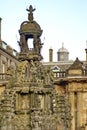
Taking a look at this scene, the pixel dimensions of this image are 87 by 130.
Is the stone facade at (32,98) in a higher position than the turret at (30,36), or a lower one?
lower

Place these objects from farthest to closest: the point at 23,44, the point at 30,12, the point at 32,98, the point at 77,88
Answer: the point at 77,88
the point at 30,12
the point at 23,44
the point at 32,98

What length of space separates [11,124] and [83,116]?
96.8 feet

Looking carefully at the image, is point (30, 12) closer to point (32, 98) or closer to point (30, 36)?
point (30, 36)

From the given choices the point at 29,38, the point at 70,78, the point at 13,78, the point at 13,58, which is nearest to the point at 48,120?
the point at 13,78

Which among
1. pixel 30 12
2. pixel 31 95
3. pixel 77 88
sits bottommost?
pixel 31 95

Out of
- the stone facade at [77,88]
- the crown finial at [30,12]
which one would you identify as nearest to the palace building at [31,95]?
the crown finial at [30,12]

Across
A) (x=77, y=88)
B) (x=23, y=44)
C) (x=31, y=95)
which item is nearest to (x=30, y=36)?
(x=23, y=44)

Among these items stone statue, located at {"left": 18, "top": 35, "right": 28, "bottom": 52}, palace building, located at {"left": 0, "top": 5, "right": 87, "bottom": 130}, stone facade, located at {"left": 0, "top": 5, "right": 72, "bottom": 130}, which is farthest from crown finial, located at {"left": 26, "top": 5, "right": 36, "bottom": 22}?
stone statue, located at {"left": 18, "top": 35, "right": 28, "bottom": 52}

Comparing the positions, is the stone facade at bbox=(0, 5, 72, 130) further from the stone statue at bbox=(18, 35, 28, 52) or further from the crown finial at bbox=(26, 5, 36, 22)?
the crown finial at bbox=(26, 5, 36, 22)

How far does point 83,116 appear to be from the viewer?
54.5 m

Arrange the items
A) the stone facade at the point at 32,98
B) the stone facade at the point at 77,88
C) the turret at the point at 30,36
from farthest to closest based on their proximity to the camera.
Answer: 1. the stone facade at the point at 77,88
2. the turret at the point at 30,36
3. the stone facade at the point at 32,98

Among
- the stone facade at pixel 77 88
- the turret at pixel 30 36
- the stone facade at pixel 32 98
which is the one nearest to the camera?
the stone facade at pixel 32 98

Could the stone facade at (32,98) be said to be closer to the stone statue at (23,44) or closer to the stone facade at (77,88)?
the stone statue at (23,44)

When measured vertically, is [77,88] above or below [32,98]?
above
